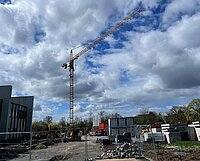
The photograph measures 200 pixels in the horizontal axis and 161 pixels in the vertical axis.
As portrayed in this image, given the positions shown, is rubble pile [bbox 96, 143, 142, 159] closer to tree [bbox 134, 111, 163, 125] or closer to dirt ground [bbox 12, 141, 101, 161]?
dirt ground [bbox 12, 141, 101, 161]

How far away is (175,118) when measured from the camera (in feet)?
154

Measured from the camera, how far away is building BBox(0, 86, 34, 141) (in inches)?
1324

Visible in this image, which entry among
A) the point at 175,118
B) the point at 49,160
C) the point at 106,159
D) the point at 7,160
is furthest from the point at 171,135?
the point at 175,118

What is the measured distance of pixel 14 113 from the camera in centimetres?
3709

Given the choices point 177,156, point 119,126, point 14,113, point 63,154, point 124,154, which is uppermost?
point 14,113

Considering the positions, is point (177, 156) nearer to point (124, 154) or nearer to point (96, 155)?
point (124, 154)

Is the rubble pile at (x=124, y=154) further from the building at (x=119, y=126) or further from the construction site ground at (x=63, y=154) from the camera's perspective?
the building at (x=119, y=126)

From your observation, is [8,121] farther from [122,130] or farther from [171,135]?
[171,135]

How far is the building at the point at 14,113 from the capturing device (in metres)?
33.6

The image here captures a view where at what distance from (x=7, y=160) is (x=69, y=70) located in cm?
6021

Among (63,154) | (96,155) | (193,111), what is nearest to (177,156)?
(96,155)

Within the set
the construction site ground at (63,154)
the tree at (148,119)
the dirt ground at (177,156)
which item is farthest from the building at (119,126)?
the tree at (148,119)

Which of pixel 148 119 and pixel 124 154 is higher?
pixel 148 119

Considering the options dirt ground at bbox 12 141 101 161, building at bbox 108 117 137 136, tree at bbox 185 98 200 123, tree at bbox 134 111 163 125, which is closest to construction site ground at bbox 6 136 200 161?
dirt ground at bbox 12 141 101 161
